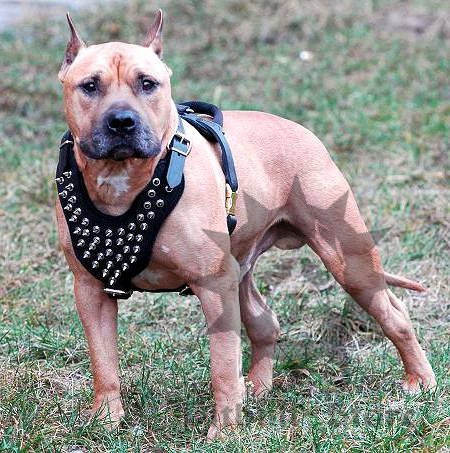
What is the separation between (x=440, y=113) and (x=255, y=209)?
13.6ft

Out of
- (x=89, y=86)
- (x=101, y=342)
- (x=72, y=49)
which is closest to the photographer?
(x=89, y=86)

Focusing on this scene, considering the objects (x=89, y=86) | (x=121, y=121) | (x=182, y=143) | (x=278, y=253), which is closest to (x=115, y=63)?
(x=89, y=86)

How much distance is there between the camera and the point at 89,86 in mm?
3820

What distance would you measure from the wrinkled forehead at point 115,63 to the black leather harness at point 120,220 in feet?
0.98

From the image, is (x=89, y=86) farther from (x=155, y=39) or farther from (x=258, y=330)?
(x=258, y=330)

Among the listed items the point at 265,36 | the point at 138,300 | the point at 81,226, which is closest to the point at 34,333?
the point at 138,300

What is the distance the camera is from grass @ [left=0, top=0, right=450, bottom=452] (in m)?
4.17

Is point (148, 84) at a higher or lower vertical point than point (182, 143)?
higher

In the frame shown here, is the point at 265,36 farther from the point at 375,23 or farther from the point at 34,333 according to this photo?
the point at 34,333

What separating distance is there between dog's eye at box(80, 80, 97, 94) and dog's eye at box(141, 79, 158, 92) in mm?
187

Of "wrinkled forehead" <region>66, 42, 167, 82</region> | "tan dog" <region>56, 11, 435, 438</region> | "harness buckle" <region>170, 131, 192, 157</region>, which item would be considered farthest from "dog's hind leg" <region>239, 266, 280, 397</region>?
"wrinkled forehead" <region>66, 42, 167, 82</region>

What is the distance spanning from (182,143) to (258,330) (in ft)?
4.27

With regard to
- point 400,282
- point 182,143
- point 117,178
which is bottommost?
point 400,282

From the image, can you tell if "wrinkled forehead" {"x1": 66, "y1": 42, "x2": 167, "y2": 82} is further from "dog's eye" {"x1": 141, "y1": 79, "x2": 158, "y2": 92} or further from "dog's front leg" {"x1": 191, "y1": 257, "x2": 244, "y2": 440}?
"dog's front leg" {"x1": 191, "y1": 257, "x2": 244, "y2": 440}
